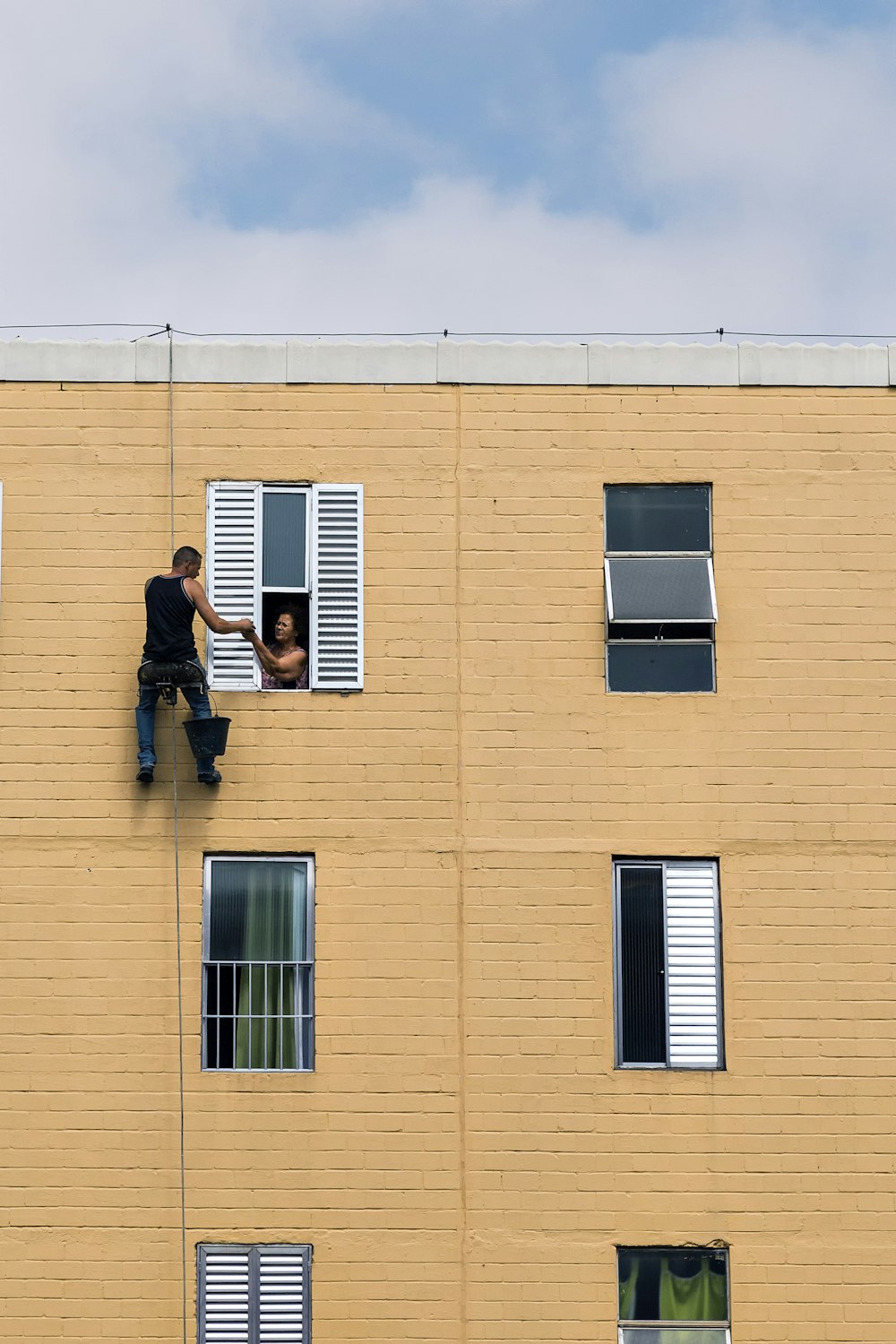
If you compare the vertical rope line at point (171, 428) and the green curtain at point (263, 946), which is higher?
the vertical rope line at point (171, 428)

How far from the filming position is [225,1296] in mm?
14211

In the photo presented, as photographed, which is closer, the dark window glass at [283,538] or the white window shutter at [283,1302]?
the white window shutter at [283,1302]

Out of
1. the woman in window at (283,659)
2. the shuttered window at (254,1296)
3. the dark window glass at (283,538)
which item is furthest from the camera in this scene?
the dark window glass at (283,538)

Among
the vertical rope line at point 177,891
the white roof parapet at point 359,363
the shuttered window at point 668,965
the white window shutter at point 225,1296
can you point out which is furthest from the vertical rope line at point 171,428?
the white window shutter at point 225,1296

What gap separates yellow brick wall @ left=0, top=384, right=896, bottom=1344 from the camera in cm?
1423

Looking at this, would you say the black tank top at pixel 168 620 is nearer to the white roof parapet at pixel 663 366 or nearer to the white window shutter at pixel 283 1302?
the white roof parapet at pixel 663 366

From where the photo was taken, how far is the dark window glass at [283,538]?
15328mm

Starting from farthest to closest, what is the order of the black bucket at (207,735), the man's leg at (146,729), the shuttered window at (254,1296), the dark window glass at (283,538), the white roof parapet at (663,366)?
1. the white roof parapet at (663,366)
2. the dark window glass at (283,538)
3. the man's leg at (146,729)
4. the black bucket at (207,735)
5. the shuttered window at (254,1296)


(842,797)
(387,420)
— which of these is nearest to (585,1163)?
(842,797)

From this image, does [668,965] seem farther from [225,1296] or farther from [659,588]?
[225,1296]

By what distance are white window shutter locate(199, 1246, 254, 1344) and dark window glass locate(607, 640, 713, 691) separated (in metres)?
5.48

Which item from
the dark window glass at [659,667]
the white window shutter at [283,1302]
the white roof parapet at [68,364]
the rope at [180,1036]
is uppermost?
the white roof parapet at [68,364]

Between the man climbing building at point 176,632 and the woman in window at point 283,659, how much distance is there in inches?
14.2

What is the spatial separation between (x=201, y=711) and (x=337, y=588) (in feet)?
5.13
